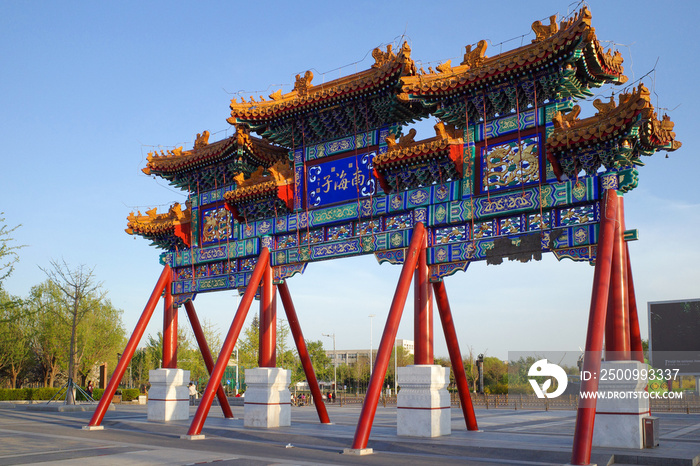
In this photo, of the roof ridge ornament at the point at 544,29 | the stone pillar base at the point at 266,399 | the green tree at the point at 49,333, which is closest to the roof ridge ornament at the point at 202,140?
the stone pillar base at the point at 266,399

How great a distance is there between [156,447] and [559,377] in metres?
8.03

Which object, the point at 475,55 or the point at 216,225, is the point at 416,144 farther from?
the point at 216,225

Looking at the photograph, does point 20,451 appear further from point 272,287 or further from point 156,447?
point 272,287

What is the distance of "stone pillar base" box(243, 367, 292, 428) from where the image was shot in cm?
1441

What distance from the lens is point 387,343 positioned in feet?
37.3

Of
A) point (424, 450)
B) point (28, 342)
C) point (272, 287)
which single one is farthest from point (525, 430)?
point (28, 342)

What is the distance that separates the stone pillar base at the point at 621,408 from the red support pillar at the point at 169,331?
11.7 m

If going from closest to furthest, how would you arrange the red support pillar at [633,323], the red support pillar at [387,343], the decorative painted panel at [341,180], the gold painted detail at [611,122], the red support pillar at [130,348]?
the gold painted detail at [611,122]
the red support pillar at [387,343]
the red support pillar at [633,323]
the decorative painted panel at [341,180]
the red support pillar at [130,348]

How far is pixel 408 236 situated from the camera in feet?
43.3

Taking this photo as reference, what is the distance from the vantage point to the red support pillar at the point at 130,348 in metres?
15.6

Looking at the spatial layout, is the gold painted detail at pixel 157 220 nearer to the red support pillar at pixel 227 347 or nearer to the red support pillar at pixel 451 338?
the red support pillar at pixel 227 347

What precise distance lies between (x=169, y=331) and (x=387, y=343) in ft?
28.3

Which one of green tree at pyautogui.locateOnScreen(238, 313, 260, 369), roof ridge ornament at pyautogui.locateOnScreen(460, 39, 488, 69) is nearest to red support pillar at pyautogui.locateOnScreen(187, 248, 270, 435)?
roof ridge ornament at pyautogui.locateOnScreen(460, 39, 488, 69)

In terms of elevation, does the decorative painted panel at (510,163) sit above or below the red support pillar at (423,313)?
above
